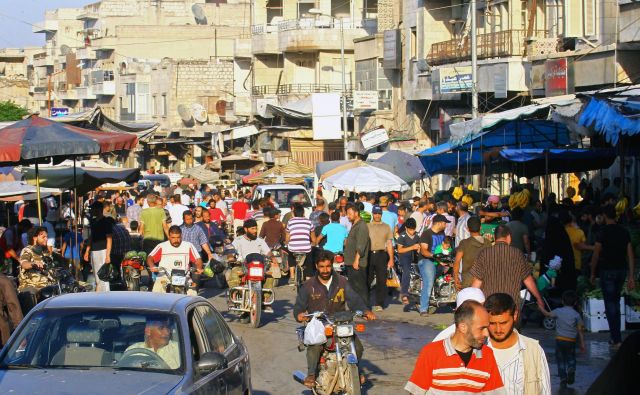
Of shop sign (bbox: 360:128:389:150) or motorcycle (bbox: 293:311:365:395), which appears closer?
motorcycle (bbox: 293:311:365:395)

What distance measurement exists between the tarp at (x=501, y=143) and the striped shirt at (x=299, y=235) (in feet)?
10.8

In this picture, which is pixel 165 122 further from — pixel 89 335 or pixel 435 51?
pixel 89 335

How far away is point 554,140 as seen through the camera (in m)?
24.4

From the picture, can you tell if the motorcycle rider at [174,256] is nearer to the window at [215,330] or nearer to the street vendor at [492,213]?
the street vendor at [492,213]

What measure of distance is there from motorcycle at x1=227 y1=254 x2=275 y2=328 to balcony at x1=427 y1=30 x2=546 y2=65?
60.7 feet

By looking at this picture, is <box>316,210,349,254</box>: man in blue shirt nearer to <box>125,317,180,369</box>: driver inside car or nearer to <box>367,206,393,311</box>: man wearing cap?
<box>367,206,393,311</box>: man wearing cap

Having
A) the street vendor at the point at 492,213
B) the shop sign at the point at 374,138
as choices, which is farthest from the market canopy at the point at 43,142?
the shop sign at the point at 374,138

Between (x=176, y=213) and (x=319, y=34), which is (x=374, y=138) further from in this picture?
(x=319, y=34)

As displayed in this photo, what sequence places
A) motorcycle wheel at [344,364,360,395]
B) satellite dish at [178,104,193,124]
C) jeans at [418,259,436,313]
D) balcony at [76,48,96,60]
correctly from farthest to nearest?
balcony at [76,48,96,60]
satellite dish at [178,104,193,124]
jeans at [418,259,436,313]
motorcycle wheel at [344,364,360,395]

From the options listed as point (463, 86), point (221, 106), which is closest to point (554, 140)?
point (463, 86)

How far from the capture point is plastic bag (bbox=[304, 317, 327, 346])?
10.8 m

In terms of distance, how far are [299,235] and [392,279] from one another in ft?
6.41

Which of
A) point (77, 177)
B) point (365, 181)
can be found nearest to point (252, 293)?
point (77, 177)

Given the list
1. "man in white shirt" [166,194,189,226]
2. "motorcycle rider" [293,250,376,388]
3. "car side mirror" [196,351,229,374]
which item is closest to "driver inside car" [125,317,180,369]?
"car side mirror" [196,351,229,374]
